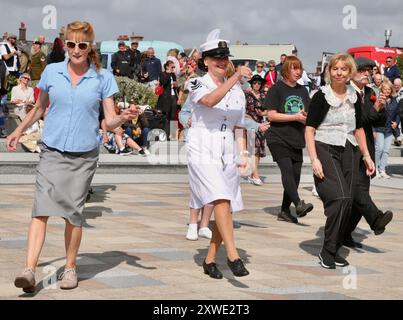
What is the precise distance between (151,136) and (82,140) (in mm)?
14927

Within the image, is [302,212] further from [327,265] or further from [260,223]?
[327,265]

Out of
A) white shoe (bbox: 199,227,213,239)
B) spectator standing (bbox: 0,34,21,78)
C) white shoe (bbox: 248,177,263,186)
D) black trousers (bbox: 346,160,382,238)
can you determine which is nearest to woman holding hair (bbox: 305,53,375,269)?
black trousers (bbox: 346,160,382,238)

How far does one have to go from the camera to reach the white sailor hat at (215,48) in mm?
7325

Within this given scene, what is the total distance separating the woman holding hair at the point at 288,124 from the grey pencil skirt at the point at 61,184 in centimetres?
473

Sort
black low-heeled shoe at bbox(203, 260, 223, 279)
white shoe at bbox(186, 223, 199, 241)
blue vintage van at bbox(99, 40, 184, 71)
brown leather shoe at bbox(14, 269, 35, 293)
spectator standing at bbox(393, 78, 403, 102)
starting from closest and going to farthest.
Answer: brown leather shoe at bbox(14, 269, 35, 293), black low-heeled shoe at bbox(203, 260, 223, 279), white shoe at bbox(186, 223, 199, 241), spectator standing at bbox(393, 78, 403, 102), blue vintage van at bbox(99, 40, 184, 71)

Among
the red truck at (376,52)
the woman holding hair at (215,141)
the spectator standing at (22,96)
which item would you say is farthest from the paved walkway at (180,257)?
the red truck at (376,52)

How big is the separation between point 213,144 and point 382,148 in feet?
38.5

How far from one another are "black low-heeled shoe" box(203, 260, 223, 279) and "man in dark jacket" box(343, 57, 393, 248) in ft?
6.76

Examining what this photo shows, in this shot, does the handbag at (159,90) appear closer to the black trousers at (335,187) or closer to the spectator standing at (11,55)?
the spectator standing at (11,55)

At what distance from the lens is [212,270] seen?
7.28 meters

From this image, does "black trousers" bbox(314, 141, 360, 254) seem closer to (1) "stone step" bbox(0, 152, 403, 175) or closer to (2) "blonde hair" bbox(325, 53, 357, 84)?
(2) "blonde hair" bbox(325, 53, 357, 84)

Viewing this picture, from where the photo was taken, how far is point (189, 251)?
861 cm

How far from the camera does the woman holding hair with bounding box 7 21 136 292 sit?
670 cm
